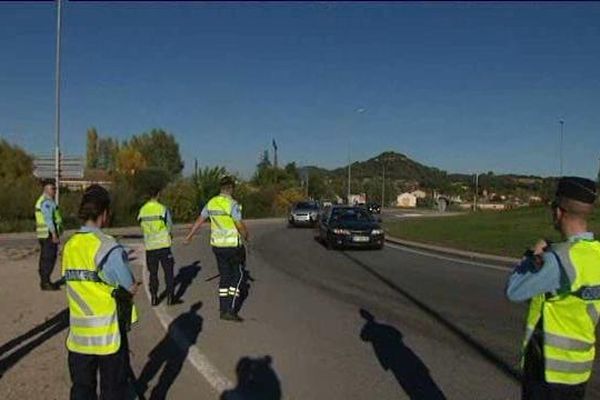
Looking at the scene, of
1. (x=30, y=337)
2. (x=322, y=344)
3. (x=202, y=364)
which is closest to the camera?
(x=202, y=364)

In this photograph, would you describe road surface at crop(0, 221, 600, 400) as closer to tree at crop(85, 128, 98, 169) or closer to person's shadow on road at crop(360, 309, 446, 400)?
person's shadow on road at crop(360, 309, 446, 400)

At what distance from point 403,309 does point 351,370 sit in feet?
14.0

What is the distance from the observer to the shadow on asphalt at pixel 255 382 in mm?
6656

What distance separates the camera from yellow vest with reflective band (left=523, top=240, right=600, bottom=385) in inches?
148

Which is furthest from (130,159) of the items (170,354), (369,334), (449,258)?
(170,354)

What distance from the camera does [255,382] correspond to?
7145 mm

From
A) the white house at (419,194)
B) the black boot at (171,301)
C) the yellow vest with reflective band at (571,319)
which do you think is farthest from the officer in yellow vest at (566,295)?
the white house at (419,194)

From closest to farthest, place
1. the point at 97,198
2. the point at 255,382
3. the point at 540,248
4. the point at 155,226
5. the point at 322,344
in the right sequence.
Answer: the point at 540,248 → the point at 97,198 → the point at 255,382 → the point at 322,344 → the point at 155,226

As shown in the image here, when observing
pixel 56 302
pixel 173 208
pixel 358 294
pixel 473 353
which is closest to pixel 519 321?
pixel 473 353

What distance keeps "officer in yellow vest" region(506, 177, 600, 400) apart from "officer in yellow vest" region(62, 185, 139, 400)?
7.58 feet

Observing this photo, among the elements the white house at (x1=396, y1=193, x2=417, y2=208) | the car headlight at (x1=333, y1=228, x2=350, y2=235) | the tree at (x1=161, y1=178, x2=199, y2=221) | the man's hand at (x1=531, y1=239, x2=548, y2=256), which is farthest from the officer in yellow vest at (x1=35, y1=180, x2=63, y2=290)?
the white house at (x1=396, y1=193, x2=417, y2=208)

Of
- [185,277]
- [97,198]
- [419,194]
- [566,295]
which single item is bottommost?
[185,277]

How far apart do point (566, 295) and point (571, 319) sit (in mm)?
117

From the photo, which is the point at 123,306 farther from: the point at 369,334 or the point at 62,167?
the point at 62,167
